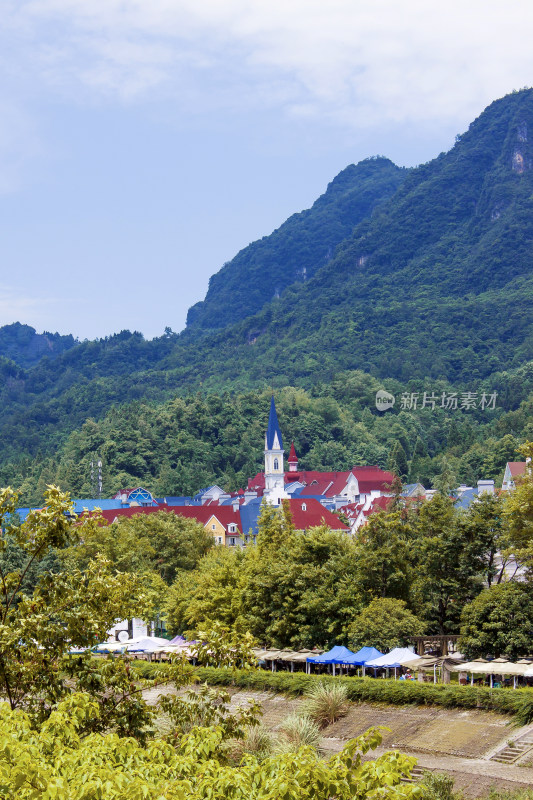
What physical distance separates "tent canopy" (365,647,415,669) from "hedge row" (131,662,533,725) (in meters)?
1.19

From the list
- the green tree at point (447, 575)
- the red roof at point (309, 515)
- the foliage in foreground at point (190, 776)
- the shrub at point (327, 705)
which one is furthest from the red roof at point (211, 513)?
the foliage in foreground at point (190, 776)

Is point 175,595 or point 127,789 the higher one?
point 127,789

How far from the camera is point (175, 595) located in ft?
165

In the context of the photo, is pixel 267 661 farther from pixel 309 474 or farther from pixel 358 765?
pixel 309 474

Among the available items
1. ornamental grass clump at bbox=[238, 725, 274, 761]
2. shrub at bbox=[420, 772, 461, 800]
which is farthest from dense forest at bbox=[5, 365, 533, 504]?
shrub at bbox=[420, 772, 461, 800]

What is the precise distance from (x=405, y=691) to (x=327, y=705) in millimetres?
2653

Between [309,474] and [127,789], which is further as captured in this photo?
[309,474]

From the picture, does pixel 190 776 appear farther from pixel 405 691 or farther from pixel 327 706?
pixel 327 706

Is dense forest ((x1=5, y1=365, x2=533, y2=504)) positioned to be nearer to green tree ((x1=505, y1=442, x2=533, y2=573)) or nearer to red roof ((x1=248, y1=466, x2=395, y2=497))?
red roof ((x1=248, y1=466, x2=395, y2=497))

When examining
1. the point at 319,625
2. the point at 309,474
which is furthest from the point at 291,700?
the point at 309,474

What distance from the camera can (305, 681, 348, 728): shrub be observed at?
31.4 m

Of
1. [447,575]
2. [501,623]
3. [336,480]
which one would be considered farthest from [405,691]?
[336,480]

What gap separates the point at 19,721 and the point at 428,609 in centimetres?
2870

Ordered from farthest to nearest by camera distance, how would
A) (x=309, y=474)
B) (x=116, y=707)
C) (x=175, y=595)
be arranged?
1. (x=309, y=474)
2. (x=175, y=595)
3. (x=116, y=707)
